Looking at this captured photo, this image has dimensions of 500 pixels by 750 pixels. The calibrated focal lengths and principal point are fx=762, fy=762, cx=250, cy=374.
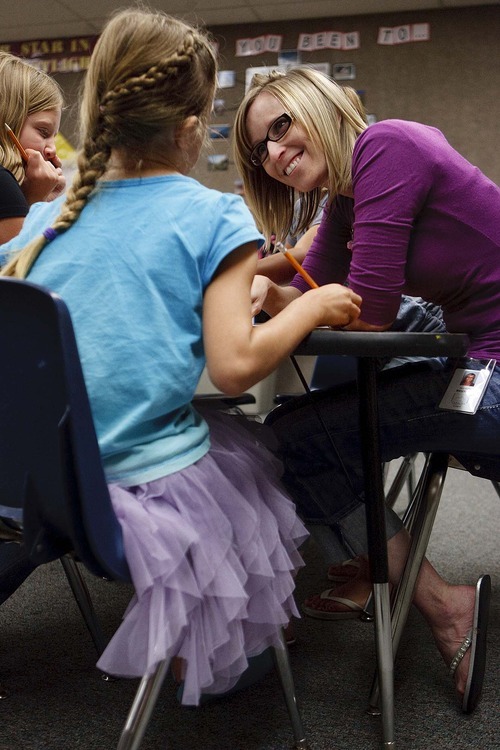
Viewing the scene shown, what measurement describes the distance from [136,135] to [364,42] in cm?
447

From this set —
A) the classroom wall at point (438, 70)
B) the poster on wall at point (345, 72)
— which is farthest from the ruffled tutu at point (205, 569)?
the poster on wall at point (345, 72)

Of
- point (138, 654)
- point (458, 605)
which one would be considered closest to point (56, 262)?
point (138, 654)

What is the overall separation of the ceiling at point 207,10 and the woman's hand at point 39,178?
3116 mm

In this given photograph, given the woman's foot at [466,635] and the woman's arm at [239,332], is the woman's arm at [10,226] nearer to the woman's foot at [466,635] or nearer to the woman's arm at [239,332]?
the woman's arm at [239,332]

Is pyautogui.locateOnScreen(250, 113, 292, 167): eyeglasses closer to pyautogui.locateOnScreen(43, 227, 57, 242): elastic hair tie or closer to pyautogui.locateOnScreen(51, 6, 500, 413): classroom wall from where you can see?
pyautogui.locateOnScreen(43, 227, 57, 242): elastic hair tie

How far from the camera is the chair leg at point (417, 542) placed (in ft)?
3.77

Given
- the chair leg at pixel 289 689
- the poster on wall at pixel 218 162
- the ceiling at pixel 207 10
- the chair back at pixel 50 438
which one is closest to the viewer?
the chair back at pixel 50 438

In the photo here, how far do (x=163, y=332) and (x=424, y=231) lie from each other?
504mm

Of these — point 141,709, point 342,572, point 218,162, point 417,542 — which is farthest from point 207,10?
point 141,709

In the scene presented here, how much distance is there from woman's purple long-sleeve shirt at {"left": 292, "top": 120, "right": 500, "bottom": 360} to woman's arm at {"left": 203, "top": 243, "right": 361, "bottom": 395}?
0.89 feet

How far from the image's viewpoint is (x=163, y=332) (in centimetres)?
86

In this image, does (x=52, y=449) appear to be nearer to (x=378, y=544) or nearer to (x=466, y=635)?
(x=378, y=544)

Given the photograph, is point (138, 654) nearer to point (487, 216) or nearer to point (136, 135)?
point (136, 135)

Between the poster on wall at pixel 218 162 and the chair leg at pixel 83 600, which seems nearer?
the chair leg at pixel 83 600
